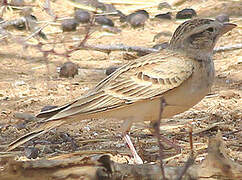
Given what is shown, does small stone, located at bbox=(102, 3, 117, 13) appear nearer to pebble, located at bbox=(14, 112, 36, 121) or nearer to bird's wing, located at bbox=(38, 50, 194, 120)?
pebble, located at bbox=(14, 112, 36, 121)

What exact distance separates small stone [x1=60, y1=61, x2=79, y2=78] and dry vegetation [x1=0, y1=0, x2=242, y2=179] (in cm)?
7

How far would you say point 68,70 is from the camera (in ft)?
25.8

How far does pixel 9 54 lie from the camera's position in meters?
9.02

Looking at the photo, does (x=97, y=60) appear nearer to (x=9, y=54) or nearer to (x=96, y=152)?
(x=9, y=54)

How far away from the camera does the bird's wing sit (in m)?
4.82

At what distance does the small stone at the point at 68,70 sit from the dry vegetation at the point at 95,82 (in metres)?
0.07

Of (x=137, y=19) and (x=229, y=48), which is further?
(x=137, y=19)

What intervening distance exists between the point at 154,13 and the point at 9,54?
110 inches

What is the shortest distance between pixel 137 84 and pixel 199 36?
2.11 feet

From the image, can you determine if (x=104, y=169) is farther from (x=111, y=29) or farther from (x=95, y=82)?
(x=111, y=29)

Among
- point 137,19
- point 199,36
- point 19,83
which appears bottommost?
point 19,83

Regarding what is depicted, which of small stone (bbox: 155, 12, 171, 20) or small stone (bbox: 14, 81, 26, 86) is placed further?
small stone (bbox: 155, 12, 171, 20)

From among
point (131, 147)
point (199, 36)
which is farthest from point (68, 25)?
point (131, 147)

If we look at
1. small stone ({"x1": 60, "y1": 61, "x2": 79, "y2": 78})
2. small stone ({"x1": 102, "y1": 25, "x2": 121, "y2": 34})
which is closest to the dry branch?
small stone ({"x1": 60, "y1": 61, "x2": 79, "y2": 78})
